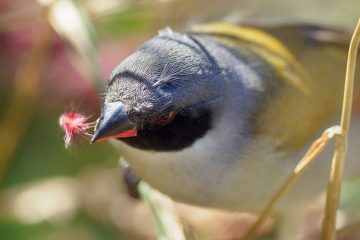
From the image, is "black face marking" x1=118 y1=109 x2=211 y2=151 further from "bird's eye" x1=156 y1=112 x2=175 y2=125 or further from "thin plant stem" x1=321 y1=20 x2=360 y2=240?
"thin plant stem" x1=321 y1=20 x2=360 y2=240

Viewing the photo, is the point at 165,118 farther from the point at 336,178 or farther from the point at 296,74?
the point at 296,74

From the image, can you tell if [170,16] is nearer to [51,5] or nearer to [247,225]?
[51,5]

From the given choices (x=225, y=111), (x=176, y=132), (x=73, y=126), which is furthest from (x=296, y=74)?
(x=73, y=126)

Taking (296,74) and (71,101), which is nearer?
(296,74)

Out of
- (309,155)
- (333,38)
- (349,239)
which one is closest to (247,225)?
(349,239)

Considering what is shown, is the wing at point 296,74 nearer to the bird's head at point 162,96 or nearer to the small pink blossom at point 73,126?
the bird's head at point 162,96

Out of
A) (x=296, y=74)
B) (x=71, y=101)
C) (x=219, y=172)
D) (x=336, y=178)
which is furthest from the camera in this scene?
(x=71, y=101)

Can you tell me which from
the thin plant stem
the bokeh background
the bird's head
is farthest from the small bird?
the bokeh background
